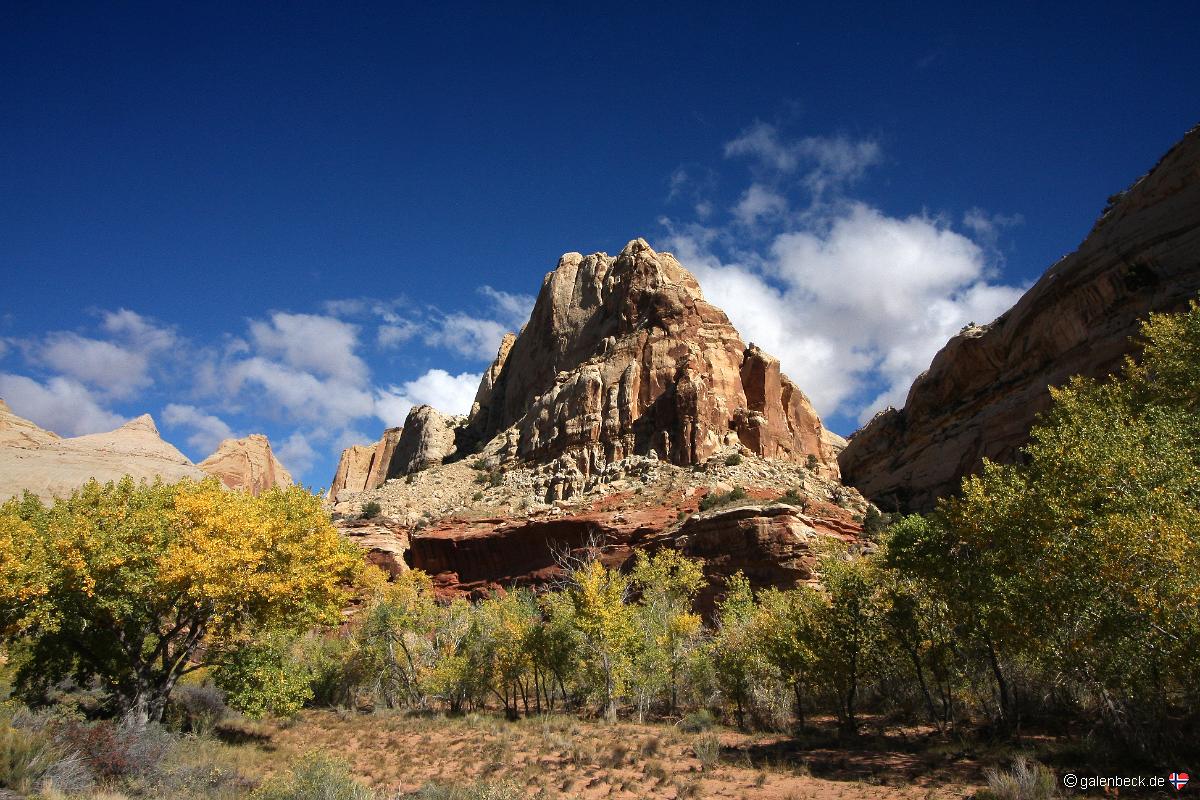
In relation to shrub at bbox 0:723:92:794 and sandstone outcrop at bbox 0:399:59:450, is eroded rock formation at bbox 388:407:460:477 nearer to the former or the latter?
sandstone outcrop at bbox 0:399:59:450

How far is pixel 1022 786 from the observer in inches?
427

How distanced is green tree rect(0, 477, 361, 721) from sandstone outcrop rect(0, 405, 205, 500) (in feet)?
145

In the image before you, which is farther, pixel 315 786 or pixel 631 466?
pixel 631 466

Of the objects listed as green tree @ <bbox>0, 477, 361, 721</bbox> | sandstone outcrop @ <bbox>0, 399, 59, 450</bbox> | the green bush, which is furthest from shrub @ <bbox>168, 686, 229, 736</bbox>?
sandstone outcrop @ <bbox>0, 399, 59, 450</bbox>

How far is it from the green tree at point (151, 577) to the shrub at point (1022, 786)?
1626 cm

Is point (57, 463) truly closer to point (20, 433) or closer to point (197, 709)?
point (20, 433)

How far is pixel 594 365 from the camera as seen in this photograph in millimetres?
65750

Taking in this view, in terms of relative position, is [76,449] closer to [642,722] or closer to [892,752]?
[642,722]

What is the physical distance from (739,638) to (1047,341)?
120ft

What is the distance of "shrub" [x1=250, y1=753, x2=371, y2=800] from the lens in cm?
1039

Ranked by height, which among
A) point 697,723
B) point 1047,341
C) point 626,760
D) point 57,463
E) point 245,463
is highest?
point 245,463

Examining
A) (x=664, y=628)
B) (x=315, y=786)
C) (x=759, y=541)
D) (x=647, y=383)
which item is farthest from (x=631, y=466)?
(x=315, y=786)

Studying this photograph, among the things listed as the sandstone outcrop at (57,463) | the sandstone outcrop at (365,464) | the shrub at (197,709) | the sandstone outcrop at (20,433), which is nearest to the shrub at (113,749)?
the shrub at (197,709)

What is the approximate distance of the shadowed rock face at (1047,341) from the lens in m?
37.9
